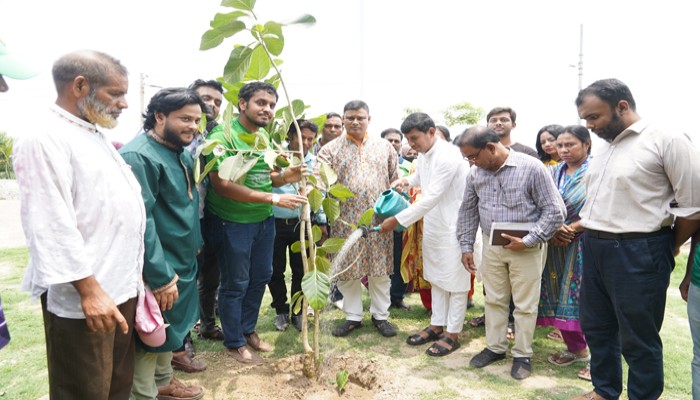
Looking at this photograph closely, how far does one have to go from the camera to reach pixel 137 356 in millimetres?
2260

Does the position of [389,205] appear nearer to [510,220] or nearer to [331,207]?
[331,207]

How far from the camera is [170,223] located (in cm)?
234

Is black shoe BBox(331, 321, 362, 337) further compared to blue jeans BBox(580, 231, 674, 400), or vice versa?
black shoe BBox(331, 321, 362, 337)

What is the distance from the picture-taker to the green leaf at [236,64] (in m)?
2.43

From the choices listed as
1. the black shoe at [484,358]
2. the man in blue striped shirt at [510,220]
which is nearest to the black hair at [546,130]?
the man in blue striped shirt at [510,220]

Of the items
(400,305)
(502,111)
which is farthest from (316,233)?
(502,111)

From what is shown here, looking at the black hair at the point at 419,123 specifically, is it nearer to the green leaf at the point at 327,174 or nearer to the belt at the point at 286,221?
the green leaf at the point at 327,174

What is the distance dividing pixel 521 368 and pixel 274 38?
2.72 m

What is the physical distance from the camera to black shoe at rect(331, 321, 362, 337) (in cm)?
380

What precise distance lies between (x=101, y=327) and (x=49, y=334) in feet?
0.89

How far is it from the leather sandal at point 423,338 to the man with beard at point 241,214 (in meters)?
1.26

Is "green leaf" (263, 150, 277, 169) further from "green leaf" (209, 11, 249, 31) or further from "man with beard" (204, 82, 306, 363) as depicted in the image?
"green leaf" (209, 11, 249, 31)

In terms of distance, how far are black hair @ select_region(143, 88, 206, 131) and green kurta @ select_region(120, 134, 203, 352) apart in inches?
4.9

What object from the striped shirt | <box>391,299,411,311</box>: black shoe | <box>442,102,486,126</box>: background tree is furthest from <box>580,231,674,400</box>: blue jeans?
<box>442,102,486,126</box>: background tree
